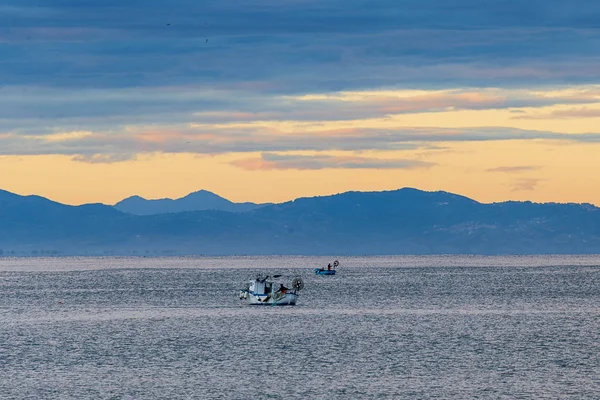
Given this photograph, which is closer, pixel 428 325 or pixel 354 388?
pixel 354 388

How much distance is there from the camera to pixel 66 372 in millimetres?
83062

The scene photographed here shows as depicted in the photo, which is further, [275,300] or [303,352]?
[275,300]

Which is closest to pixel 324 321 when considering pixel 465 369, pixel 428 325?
pixel 428 325

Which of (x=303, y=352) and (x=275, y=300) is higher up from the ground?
(x=275, y=300)

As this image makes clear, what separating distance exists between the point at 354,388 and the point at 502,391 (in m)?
9.67

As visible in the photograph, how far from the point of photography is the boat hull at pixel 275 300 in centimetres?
16325

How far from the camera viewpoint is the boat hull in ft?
536

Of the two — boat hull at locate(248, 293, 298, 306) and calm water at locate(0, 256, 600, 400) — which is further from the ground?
boat hull at locate(248, 293, 298, 306)

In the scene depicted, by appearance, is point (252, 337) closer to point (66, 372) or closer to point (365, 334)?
point (365, 334)

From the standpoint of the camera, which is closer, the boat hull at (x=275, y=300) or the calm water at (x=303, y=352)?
the calm water at (x=303, y=352)

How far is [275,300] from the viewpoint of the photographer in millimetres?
163625

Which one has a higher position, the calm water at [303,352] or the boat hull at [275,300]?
the boat hull at [275,300]

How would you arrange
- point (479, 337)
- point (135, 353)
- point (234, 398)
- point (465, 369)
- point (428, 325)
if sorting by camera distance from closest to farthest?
point (234, 398) → point (465, 369) → point (135, 353) → point (479, 337) → point (428, 325)

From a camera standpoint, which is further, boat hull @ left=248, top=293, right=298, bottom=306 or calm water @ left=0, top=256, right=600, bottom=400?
boat hull @ left=248, top=293, right=298, bottom=306
